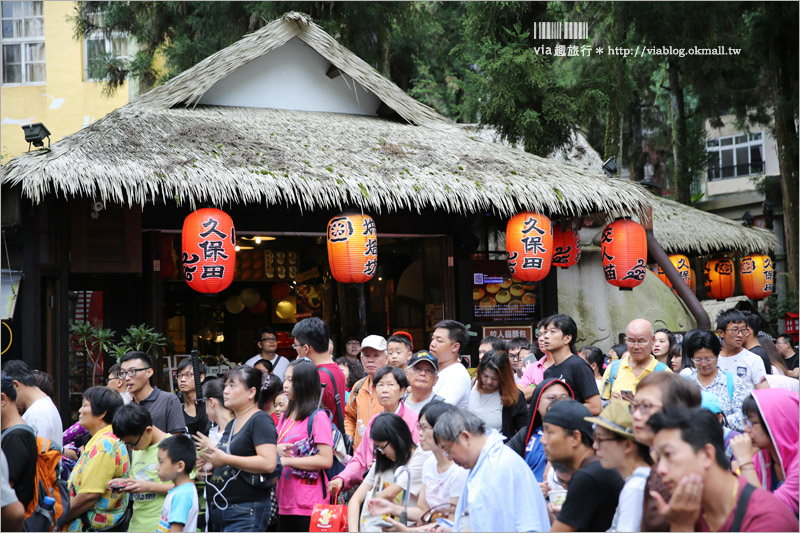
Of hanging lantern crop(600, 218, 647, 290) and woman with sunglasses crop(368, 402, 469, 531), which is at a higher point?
hanging lantern crop(600, 218, 647, 290)

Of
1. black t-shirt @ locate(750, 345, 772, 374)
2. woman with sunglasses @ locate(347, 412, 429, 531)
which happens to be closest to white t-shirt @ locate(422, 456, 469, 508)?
woman with sunglasses @ locate(347, 412, 429, 531)

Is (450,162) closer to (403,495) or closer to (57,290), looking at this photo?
(57,290)

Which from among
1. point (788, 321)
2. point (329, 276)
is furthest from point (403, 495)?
point (788, 321)

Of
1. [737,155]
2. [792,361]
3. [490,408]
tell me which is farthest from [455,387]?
[737,155]

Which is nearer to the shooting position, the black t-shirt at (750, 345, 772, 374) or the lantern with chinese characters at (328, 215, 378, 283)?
the black t-shirt at (750, 345, 772, 374)

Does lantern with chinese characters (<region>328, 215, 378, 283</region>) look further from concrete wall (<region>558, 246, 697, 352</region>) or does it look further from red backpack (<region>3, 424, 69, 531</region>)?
concrete wall (<region>558, 246, 697, 352</region>)

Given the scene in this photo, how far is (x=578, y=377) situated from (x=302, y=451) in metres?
1.99

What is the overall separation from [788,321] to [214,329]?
11.3 m

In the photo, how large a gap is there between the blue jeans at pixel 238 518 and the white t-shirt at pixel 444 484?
1.06 metres

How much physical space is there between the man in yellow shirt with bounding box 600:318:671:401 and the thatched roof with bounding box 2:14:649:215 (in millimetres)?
4658

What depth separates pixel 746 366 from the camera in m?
6.61

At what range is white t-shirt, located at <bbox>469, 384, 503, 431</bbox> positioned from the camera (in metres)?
5.84

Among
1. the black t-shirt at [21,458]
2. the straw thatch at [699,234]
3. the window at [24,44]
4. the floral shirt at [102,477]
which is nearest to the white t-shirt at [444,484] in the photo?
the floral shirt at [102,477]

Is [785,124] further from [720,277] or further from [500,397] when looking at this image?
[500,397]
